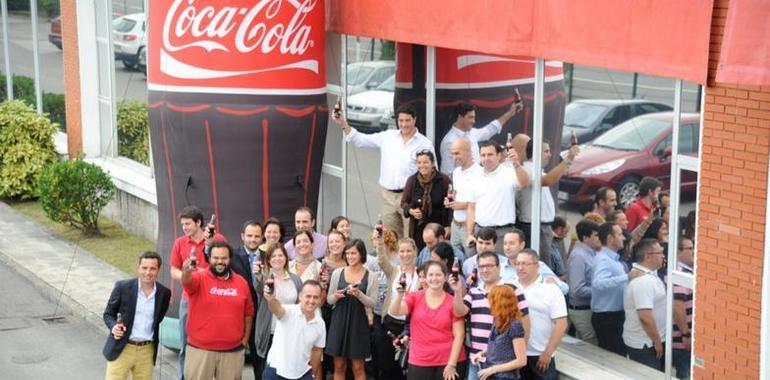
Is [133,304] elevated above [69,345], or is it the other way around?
[133,304]

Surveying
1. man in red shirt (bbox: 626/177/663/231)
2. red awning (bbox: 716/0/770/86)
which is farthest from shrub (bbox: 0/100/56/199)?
red awning (bbox: 716/0/770/86)

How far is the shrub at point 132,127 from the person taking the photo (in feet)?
66.6

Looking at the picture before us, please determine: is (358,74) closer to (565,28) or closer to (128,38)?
(565,28)

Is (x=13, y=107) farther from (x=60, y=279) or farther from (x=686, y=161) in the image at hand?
(x=686, y=161)

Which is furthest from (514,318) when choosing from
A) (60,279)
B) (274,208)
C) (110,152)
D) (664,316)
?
(110,152)

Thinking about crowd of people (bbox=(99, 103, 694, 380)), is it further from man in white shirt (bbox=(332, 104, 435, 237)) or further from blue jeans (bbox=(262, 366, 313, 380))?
man in white shirt (bbox=(332, 104, 435, 237))

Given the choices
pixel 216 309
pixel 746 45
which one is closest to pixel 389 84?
pixel 216 309

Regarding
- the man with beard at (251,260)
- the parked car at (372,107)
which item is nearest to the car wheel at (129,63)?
the parked car at (372,107)

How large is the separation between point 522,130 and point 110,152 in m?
9.85

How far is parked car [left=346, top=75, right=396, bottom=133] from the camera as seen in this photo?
48.1 feet

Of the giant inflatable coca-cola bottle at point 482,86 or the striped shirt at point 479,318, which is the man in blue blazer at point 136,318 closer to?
the striped shirt at point 479,318

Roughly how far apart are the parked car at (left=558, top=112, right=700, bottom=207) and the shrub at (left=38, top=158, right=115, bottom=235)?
886 cm

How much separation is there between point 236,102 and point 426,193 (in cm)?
223

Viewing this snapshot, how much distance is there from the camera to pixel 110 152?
21.0 meters
